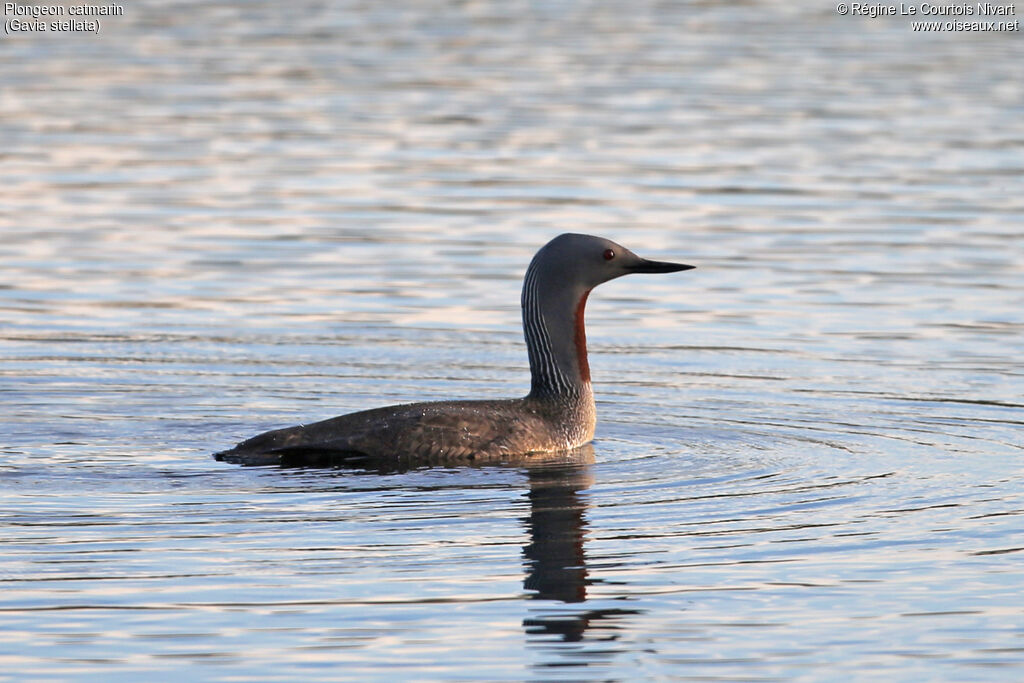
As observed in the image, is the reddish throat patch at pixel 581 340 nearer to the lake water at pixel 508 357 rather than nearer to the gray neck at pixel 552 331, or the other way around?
the gray neck at pixel 552 331

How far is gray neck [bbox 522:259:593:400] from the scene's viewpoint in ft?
38.4

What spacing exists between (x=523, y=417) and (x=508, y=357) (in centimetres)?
266

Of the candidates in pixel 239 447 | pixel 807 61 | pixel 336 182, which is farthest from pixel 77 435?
pixel 807 61

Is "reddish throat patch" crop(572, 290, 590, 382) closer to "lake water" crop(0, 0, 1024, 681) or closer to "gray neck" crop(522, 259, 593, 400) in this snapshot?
"gray neck" crop(522, 259, 593, 400)

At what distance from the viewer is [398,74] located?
26844 millimetres

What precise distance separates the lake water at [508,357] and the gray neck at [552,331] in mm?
457

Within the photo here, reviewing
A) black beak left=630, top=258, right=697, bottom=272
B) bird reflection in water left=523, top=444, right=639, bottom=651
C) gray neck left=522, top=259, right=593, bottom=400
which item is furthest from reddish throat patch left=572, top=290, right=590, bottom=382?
bird reflection in water left=523, top=444, right=639, bottom=651

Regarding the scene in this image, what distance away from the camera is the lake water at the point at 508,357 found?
789 centimetres

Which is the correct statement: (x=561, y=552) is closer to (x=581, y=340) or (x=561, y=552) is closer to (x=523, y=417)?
(x=523, y=417)

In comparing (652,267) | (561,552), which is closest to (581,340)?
(652,267)

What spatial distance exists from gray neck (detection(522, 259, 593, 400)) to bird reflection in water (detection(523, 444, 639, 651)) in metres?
0.55

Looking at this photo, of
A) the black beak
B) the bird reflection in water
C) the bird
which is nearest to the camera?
the bird reflection in water

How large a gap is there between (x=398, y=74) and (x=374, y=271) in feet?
35.8

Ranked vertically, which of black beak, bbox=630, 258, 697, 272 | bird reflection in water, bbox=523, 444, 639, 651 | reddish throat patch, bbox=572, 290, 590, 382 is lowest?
bird reflection in water, bbox=523, 444, 639, 651
